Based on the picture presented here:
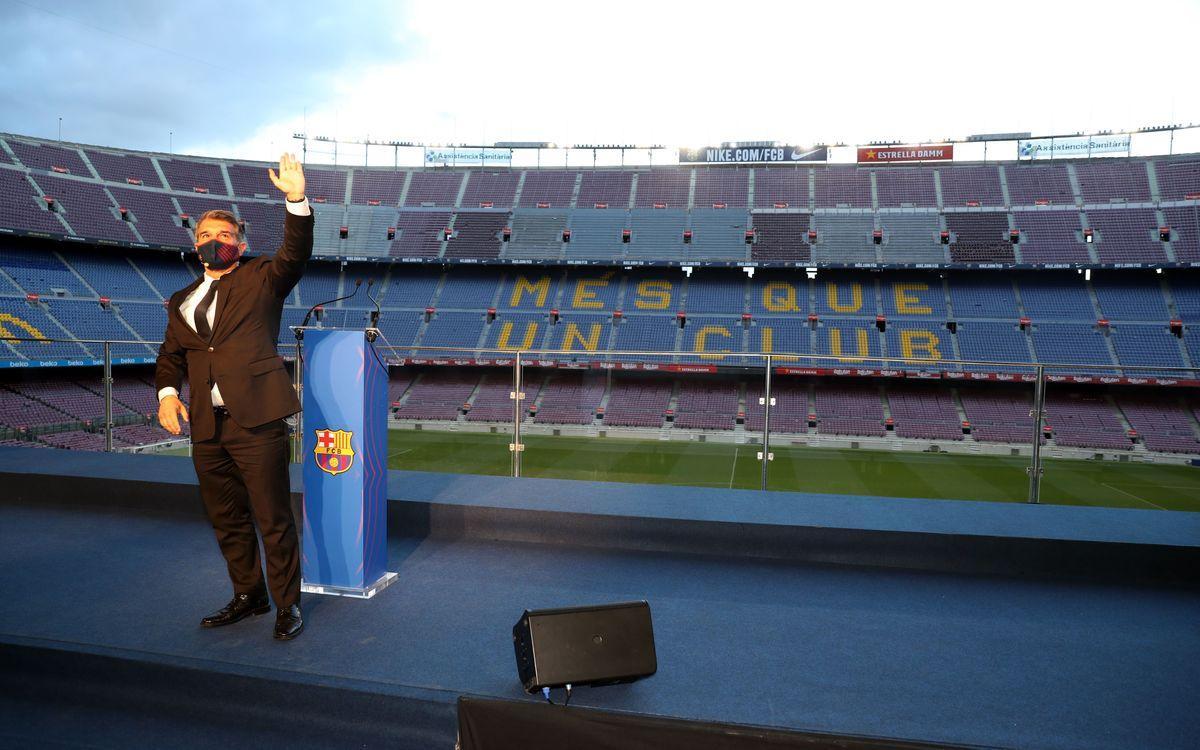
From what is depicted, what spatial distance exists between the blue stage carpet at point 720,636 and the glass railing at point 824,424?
6.70 metres

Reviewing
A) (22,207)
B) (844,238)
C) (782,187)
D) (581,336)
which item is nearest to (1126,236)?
(844,238)

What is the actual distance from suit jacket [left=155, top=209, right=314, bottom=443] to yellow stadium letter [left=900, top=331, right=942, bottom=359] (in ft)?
72.5

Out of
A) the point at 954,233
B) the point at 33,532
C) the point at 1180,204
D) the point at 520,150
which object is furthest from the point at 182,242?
the point at 1180,204

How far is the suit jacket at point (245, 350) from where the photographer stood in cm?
213

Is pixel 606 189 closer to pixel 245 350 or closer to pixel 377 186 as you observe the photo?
pixel 377 186

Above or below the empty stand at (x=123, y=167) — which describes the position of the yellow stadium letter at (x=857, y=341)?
below

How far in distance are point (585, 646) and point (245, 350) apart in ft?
4.99

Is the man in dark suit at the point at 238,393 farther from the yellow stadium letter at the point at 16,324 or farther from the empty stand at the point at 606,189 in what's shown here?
the empty stand at the point at 606,189

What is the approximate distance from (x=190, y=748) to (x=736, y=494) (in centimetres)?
277

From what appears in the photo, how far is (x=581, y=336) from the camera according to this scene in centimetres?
2369

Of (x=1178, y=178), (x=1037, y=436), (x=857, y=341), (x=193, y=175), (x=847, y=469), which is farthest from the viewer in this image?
(x=193, y=175)

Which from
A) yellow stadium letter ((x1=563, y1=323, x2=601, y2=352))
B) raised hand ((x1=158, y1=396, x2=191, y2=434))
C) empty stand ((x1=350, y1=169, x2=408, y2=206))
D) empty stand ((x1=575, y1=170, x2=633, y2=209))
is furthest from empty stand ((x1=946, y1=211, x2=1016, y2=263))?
raised hand ((x1=158, y1=396, x2=191, y2=434))

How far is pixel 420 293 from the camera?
86.3 feet

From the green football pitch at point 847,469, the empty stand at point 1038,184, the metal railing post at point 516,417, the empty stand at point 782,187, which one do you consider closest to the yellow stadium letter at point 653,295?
the empty stand at point 782,187
